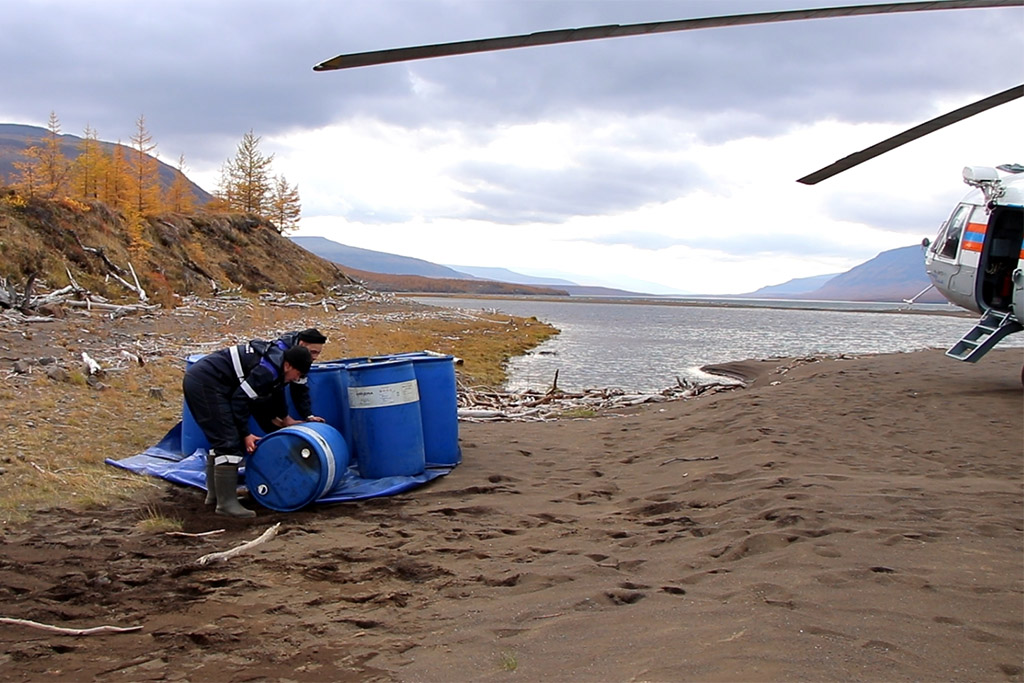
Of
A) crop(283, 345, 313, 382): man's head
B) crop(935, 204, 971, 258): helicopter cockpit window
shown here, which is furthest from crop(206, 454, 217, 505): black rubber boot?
crop(935, 204, 971, 258): helicopter cockpit window

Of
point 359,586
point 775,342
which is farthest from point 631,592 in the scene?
point 775,342

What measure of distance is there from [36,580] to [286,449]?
210 centimetres

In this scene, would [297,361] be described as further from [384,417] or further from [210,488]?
[210,488]

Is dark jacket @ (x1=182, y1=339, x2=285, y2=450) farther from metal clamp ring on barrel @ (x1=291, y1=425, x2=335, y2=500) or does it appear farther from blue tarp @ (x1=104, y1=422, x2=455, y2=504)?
blue tarp @ (x1=104, y1=422, x2=455, y2=504)

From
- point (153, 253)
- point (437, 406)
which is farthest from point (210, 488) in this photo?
point (153, 253)

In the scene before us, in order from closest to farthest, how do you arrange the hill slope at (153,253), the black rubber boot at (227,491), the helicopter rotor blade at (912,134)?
1. the helicopter rotor blade at (912,134)
2. the black rubber boot at (227,491)
3. the hill slope at (153,253)

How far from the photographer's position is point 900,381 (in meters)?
14.2

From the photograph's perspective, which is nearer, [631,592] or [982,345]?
[631,592]

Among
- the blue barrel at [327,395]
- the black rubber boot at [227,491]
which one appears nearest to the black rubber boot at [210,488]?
the black rubber boot at [227,491]

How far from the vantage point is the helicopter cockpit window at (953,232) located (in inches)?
528

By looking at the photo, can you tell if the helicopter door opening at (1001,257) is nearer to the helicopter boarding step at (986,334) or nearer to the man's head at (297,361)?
the helicopter boarding step at (986,334)

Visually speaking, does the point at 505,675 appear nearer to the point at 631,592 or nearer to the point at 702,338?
the point at 631,592

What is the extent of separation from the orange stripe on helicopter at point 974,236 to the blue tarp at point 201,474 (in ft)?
33.3

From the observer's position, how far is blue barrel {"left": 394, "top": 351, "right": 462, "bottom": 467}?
806 centimetres
